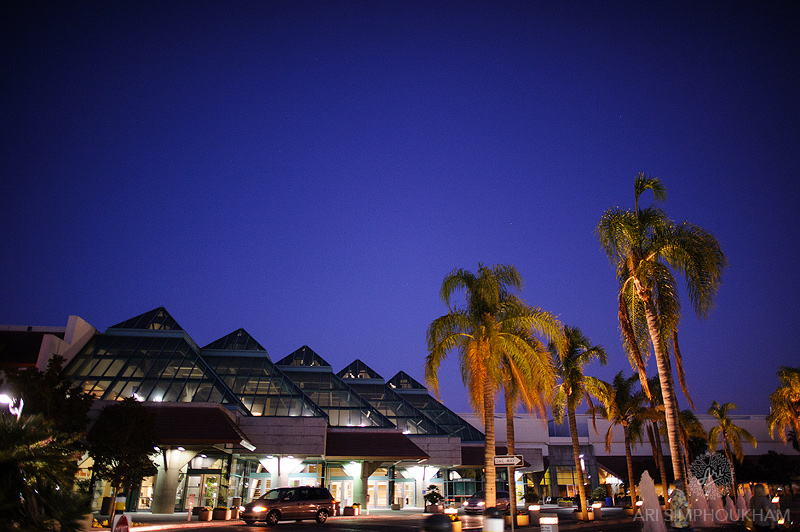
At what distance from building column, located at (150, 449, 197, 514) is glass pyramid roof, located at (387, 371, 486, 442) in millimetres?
26340

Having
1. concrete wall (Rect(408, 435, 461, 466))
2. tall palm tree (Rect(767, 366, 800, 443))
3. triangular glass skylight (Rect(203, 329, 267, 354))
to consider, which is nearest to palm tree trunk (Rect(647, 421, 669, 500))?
tall palm tree (Rect(767, 366, 800, 443))

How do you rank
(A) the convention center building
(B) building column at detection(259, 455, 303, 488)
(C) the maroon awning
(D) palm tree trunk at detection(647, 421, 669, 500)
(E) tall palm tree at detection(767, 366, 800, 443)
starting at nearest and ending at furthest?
1. (A) the convention center building
2. (E) tall palm tree at detection(767, 366, 800, 443)
3. (B) building column at detection(259, 455, 303, 488)
4. (C) the maroon awning
5. (D) palm tree trunk at detection(647, 421, 669, 500)

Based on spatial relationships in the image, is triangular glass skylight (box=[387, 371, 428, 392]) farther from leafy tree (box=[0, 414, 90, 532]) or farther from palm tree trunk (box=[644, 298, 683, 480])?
leafy tree (box=[0, 414, 90, 532])

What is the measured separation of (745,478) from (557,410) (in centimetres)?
4598

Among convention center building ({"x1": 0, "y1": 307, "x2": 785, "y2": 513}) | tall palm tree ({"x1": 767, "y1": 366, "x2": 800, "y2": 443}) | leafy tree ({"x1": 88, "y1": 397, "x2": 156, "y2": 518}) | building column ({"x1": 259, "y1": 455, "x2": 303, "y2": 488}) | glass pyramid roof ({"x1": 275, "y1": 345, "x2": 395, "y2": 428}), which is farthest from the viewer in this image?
glass pyramid roof ({"x1": 275, "y1": 345, "x2": 395, "y2": 428})

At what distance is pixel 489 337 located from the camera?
2008 cm

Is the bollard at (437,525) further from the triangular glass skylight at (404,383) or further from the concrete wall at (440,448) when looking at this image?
the triangular glass skylight at (404,383)

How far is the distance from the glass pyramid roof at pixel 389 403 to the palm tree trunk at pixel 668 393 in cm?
2911

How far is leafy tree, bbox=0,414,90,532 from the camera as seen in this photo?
11.2 ft

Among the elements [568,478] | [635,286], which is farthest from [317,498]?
[568,478]

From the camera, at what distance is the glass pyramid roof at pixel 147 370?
3422 cm

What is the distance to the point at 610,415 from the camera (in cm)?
3772

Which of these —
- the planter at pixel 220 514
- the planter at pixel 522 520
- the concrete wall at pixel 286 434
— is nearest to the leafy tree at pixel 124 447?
the planter at pixel 220 514

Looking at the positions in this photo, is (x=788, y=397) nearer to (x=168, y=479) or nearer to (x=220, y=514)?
(x=220, y=514)
